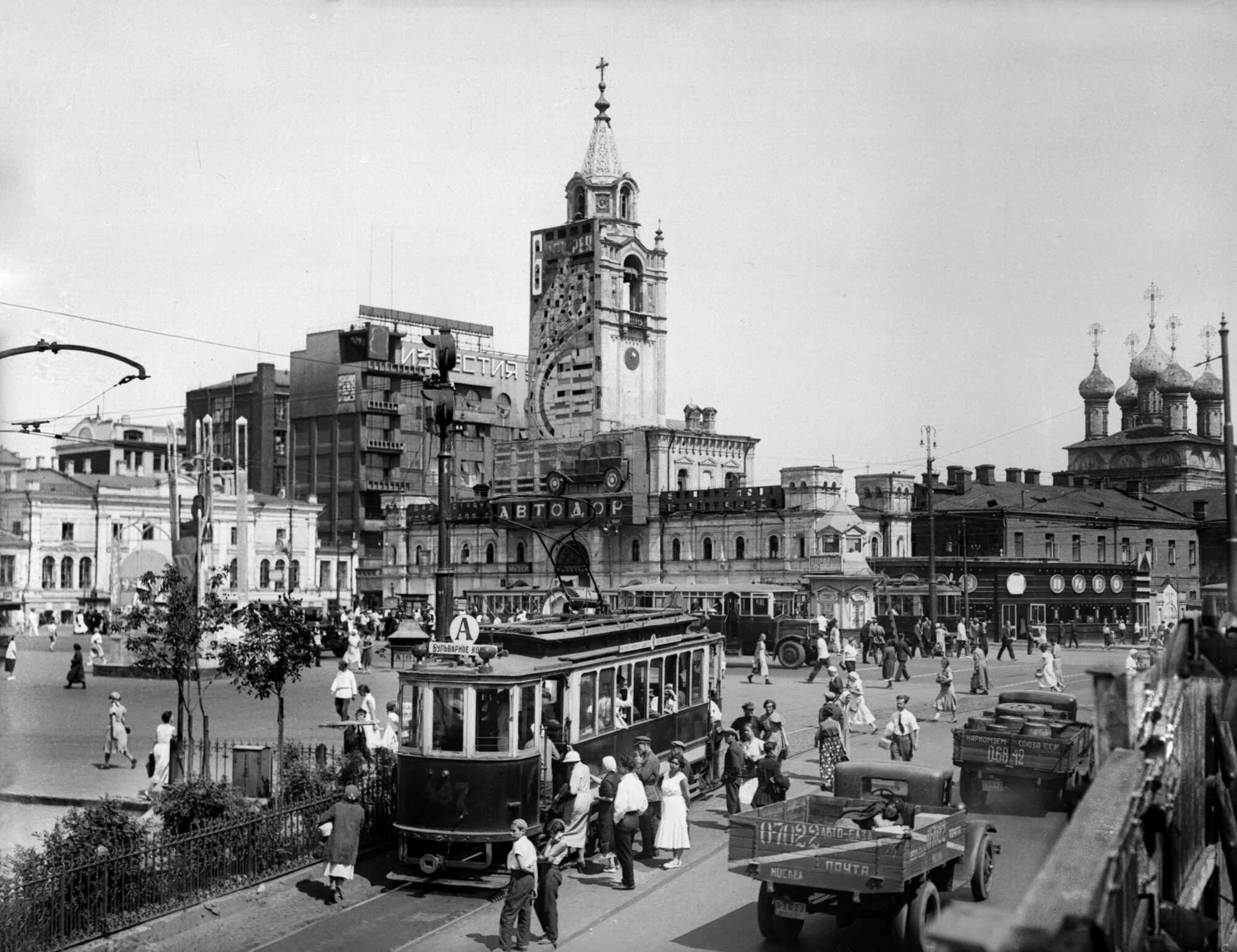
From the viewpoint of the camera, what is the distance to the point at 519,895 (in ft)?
41.3

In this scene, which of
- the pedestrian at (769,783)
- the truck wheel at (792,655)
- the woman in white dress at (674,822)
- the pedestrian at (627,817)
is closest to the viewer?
the pedestrian at (627,817)

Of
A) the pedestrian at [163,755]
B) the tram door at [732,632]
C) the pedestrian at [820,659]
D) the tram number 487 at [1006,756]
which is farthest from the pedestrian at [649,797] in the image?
the tram door at [732,632]

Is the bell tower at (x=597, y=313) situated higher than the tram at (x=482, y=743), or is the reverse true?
the bell tower at (x=597, y=313)

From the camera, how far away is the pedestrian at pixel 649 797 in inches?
656

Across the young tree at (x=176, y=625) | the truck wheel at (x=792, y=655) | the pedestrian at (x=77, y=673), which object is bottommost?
A: the truck wheel at (x=792, y=655)

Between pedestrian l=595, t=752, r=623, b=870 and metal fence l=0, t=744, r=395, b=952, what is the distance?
3048 mm

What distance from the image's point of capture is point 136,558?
5756 cm

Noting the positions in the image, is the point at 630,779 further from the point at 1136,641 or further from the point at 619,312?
the point at 619,312

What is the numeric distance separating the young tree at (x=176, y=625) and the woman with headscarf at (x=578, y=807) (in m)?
6.93

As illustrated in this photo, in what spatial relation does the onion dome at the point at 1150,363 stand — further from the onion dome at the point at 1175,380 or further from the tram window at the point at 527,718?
the tram window at the point at 527,718

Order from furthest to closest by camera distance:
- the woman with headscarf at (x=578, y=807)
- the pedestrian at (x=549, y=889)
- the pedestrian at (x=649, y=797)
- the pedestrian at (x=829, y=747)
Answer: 1. the pedestrian at (x=829, y=747)
2. the pedestrian at (x=649, y=797)
3. the woman with headscarf at (x=578, y=807)
4. the pedestrian at (x=549, y=889)

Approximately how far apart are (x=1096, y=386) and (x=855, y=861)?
99805mm

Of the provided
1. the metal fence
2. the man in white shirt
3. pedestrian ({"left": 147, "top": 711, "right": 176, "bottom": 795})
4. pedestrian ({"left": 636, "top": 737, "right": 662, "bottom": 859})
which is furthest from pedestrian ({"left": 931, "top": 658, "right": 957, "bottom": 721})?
the man in white shirt

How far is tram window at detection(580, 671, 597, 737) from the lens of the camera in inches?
669
